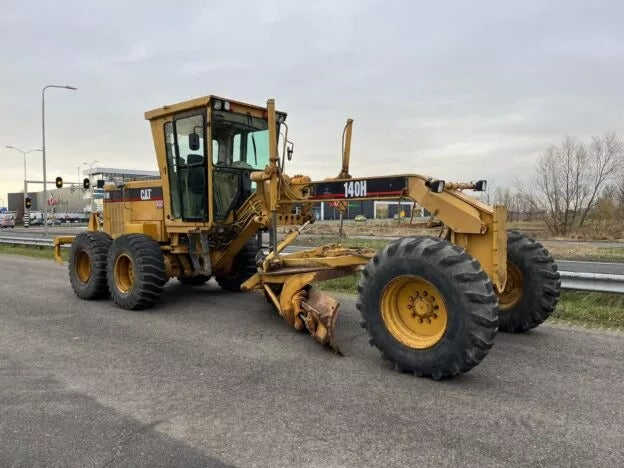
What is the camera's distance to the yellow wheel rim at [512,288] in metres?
5.80

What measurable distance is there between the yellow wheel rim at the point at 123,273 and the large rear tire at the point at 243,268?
63.5 inches

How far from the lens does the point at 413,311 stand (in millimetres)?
4828

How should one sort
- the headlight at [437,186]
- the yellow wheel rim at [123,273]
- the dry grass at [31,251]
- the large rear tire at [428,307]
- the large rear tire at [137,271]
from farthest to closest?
the dry grass at [31,251] → the yellow wheel rim at [123,273] → the large rear tire at [137,271] → the headlight at [437,186] → the large rear tire at [428,307]

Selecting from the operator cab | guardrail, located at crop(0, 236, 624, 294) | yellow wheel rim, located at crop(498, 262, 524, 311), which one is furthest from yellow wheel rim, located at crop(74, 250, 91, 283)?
guardrail, located at crop(0, 236, 624, 294)

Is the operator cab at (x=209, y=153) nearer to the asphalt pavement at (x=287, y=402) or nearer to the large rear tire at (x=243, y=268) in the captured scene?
the large rear tire at (x=243, y=268)

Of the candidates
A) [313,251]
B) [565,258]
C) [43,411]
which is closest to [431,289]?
[313,251]

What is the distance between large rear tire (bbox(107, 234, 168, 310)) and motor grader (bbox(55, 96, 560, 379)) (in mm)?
18

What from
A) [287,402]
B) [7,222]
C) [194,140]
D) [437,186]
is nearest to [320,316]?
[287,402]

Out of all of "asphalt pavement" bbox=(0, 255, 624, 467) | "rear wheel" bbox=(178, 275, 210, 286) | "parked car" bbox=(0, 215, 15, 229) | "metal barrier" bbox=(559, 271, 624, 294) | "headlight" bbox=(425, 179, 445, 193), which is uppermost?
"headlight" bbox=(425, 179, 445, 193)

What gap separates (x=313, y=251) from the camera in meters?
6.93

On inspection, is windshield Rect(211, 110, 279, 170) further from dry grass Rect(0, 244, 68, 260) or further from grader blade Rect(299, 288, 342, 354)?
dry grass Rect(0, 244, 68, 260)

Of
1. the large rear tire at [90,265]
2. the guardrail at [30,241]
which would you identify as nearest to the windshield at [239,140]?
the large rear tire at [90,265]

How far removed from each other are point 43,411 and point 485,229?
4.00m

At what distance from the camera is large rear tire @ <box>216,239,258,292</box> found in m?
9.05
